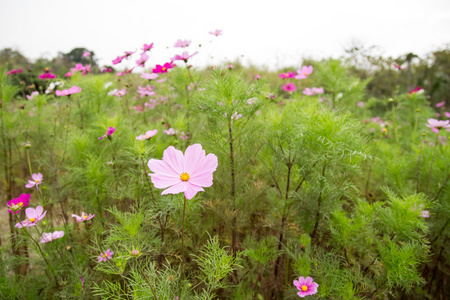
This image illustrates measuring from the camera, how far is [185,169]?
80 cm

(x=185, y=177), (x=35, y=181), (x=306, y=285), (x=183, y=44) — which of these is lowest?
(x=306, y=285)

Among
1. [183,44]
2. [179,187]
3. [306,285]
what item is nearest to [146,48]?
[183,44]

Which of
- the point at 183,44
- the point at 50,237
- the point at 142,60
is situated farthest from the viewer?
the point at 183,44

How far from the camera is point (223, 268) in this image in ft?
2.92

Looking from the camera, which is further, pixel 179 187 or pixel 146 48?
pixel 146 48

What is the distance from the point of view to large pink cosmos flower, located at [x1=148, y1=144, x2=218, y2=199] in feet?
2.40

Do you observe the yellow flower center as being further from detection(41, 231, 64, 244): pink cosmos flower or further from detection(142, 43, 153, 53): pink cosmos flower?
detection(142, 43, 153, 53): pink cosmos flower

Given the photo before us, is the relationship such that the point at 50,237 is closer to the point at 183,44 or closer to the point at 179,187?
the point at 179,187

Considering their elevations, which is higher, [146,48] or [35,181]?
[146,48]

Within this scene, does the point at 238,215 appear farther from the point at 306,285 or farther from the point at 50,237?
the point at 50,237

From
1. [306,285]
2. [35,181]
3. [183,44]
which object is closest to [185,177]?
[306,285]

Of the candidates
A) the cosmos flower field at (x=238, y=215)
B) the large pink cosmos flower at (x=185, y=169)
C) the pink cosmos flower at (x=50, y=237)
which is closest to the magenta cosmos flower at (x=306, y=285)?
the cosmos flower field at (x=238, y=215)

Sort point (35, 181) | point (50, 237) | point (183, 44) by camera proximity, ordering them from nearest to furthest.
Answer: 1. point (50, 237)
2. point (35, 181)
3. point (183, 44)

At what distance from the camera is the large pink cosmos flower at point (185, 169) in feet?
2.40
